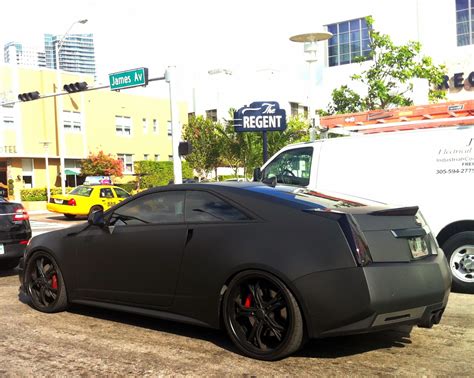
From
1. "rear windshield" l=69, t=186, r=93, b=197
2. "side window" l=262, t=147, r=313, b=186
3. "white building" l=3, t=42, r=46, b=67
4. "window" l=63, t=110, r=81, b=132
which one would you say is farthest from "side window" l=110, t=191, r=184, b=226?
"white building" l=3, t=42, r=46, b=67

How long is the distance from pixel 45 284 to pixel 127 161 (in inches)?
1642

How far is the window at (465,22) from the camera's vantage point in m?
27.2

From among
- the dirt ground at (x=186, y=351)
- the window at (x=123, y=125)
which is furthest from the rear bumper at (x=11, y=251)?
the window at (x=123, y=125)

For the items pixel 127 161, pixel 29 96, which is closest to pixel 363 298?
pixel 29 96

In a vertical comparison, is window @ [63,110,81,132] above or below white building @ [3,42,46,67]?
below

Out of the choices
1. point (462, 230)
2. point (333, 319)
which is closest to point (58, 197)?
point (462, 230)

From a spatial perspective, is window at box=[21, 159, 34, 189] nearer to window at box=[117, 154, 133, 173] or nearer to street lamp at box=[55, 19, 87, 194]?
street lamp at box=[55, 19, 87, 194]

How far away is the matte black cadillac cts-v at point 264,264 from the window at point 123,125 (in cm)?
4186

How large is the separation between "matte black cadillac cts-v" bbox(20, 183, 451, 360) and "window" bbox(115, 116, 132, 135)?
41.9m

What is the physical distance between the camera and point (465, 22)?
2756 cm

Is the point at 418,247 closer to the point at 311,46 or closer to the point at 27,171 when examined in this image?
the point at 311,46

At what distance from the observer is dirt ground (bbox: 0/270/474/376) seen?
4.16m

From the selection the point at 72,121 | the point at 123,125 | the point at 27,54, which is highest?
the point at 27,54

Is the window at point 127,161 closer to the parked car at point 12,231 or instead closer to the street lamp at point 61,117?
the street lamp at point 61,117
